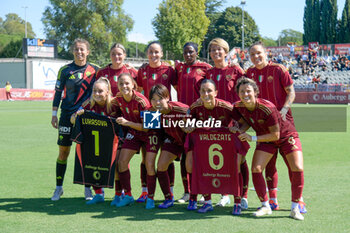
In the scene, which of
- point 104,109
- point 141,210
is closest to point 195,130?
point 141,210

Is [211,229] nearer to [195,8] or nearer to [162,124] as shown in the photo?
[162,124]

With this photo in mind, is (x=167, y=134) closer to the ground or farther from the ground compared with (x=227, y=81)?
closer to the ground

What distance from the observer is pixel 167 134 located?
589cm

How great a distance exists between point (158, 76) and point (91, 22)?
186 ft

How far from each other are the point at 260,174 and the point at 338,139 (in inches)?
334

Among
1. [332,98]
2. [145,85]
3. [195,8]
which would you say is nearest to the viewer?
[145,85]

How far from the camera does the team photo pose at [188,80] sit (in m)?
6.16

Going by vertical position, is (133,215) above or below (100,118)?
below

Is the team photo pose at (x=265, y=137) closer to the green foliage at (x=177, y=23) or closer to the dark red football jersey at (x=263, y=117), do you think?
the dark red football jersey at (x=263, y=117)

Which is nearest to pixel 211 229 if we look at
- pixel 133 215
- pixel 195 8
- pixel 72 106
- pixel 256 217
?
pixel 256 217

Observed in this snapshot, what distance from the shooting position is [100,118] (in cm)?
594

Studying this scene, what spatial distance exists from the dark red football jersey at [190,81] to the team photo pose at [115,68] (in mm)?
923

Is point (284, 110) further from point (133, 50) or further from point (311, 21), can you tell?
point (133, 50)

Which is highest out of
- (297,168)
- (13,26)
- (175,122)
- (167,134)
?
(13,26)
